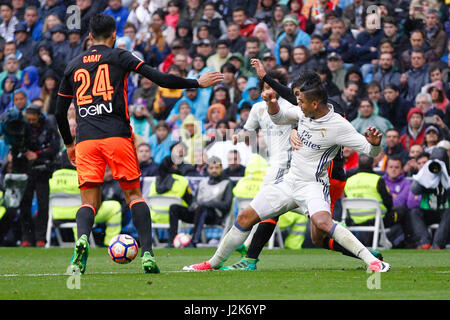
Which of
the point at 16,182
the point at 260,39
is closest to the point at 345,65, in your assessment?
the point at 260,39

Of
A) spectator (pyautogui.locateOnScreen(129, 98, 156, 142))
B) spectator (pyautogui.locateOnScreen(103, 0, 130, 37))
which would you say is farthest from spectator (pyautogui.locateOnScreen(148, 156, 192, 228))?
spectator (pyautogui.locateOnScreen(103, 0, 130, 37))

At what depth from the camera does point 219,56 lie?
2014cm

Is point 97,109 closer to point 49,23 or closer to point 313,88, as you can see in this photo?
point 313,88

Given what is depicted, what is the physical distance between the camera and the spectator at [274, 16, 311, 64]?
1955cm

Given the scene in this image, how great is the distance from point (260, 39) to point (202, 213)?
527 centimetres

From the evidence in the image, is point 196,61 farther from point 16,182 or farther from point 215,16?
point 16,182

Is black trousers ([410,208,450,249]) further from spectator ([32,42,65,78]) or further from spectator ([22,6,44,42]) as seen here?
spectator ([22,6,44,42])

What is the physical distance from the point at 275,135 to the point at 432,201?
16.7 ft

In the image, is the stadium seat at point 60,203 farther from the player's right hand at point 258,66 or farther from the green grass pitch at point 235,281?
the player's right hand at point 258,66

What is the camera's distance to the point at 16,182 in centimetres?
1723

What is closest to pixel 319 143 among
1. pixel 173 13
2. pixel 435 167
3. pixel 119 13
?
pixel 435 167

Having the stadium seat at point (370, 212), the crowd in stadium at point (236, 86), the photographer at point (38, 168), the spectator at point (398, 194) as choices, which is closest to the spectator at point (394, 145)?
the crowd in stadium at point (236, 86)

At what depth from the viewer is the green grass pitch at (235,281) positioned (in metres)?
6.98

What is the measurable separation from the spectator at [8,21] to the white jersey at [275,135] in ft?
46.6
